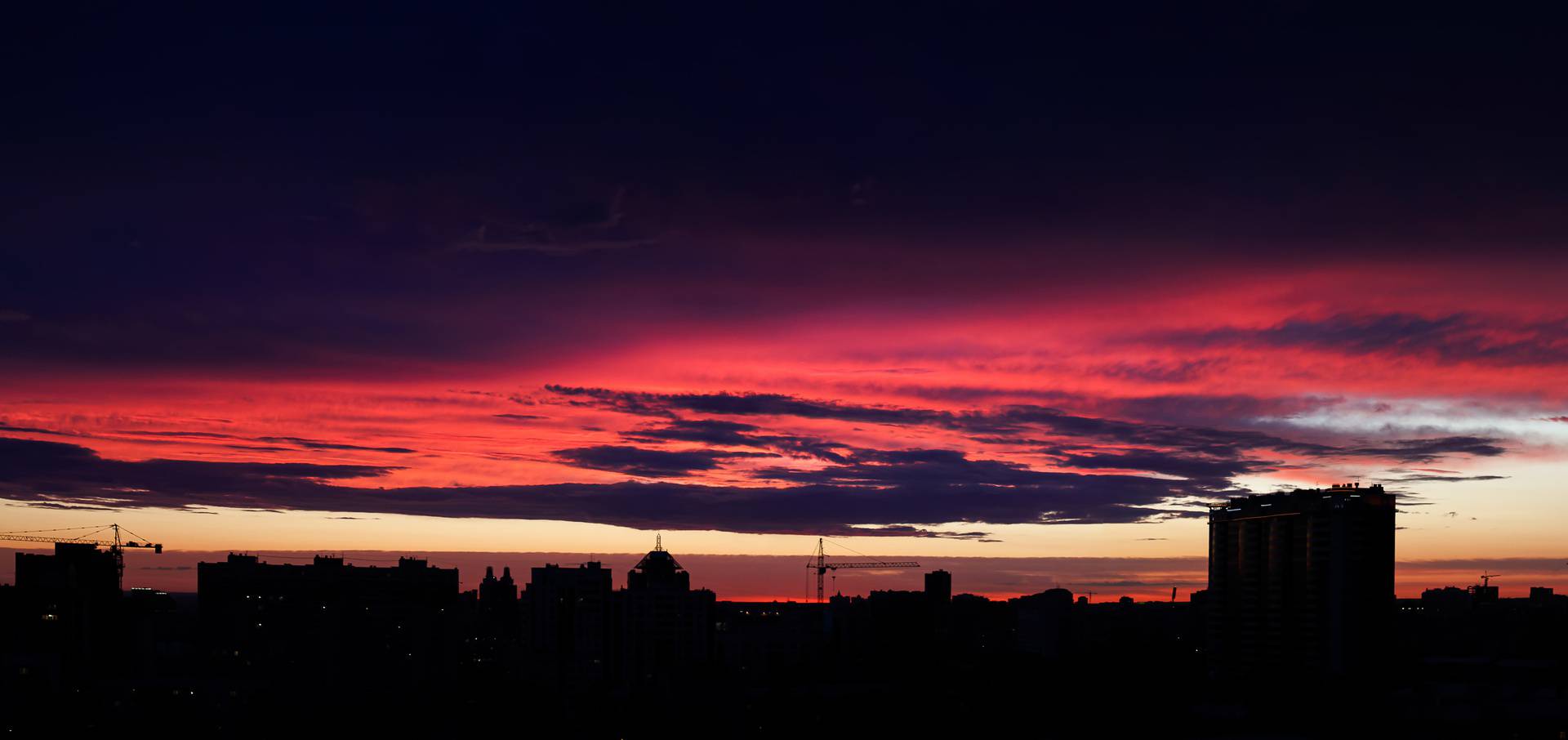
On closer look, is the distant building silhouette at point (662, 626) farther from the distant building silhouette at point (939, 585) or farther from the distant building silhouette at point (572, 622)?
the distant building silhouette at point (939, 585)

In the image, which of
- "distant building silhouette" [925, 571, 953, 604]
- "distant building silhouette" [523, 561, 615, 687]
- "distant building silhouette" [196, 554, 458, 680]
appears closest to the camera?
"distant building silhouette" [196, 554, 458, 680]

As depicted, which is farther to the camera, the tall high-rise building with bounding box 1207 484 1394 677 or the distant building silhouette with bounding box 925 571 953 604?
the distant building silhouette with bounding box 925 571 953 604

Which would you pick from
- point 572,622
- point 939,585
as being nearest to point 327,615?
point 572,622

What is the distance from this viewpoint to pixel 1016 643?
102 m

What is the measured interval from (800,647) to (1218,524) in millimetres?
30532

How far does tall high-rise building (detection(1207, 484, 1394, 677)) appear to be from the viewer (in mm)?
62594

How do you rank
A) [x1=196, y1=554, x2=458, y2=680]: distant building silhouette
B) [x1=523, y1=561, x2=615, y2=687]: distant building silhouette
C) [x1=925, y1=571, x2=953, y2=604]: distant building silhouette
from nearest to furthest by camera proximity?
1. [x1=196, y1=554, x2=458, y2=680]: distant building silhouette
2. [x1=523, y1=561, x2=615, y2=687]: distant building silhouette
3. [x1=925, y1=571, x2=953, y2=604]: distant building silhouette

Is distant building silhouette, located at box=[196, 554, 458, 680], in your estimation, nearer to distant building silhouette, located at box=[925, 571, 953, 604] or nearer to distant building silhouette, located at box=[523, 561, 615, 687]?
distant building silhouette, located at box=[523, 561, 615, 687]

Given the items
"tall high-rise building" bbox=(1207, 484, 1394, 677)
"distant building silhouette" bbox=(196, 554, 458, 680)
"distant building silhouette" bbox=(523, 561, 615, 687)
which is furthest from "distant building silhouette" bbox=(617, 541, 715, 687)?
"tall high-rise building" bbox=(1207, 484, 1394, 677)

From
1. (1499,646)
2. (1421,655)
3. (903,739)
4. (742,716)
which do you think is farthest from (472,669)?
(1499,646)

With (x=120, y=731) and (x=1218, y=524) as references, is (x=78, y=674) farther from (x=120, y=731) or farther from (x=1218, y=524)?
(x=1218, y=524)

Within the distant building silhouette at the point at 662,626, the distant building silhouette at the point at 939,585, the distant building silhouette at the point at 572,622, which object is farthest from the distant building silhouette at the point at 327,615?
the distant building silhouette at the point at 939,585

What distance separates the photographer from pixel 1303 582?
216ft

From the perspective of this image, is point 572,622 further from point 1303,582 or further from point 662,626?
point 1303,582
